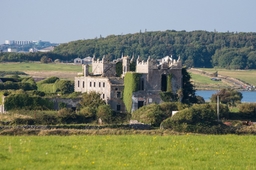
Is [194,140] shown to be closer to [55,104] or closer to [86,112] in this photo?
[86,112]

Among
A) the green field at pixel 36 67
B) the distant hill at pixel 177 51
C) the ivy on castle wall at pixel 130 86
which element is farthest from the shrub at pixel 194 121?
the distant hill at pixel 177 51

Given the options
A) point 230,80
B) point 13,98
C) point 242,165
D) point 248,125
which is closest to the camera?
point 242,165

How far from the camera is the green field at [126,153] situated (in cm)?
2608

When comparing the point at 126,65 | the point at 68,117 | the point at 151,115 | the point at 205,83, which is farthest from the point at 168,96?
the point at 205,83

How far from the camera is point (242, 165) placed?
26609 mm

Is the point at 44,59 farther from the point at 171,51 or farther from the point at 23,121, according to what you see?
the point at 23,121

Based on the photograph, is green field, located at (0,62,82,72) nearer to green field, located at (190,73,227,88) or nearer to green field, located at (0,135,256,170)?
green field, located at (190,73,227,88)

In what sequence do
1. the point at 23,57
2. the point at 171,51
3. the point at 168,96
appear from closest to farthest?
the point at 168,96, the point at 23,57, the point at 171,51

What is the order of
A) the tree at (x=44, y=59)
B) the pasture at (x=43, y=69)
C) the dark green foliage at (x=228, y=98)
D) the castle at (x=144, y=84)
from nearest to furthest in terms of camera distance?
the castle at (x=144, y=84) < the dark green foliage at (x=228, y=98) < the pasture at (x=43, y=69) < the tree at (x=44, y=59)

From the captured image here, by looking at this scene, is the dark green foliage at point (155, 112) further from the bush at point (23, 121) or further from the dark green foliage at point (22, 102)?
the bush at point (23, 121)

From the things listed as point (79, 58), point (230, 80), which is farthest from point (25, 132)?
point (79, 58)

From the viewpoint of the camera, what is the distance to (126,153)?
2864 cm

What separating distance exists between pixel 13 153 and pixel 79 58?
138 m

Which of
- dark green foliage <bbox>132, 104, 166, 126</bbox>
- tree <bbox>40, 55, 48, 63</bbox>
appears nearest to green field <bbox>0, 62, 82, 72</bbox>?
tree <bbox>40, 55, 48, 63</bbox>
